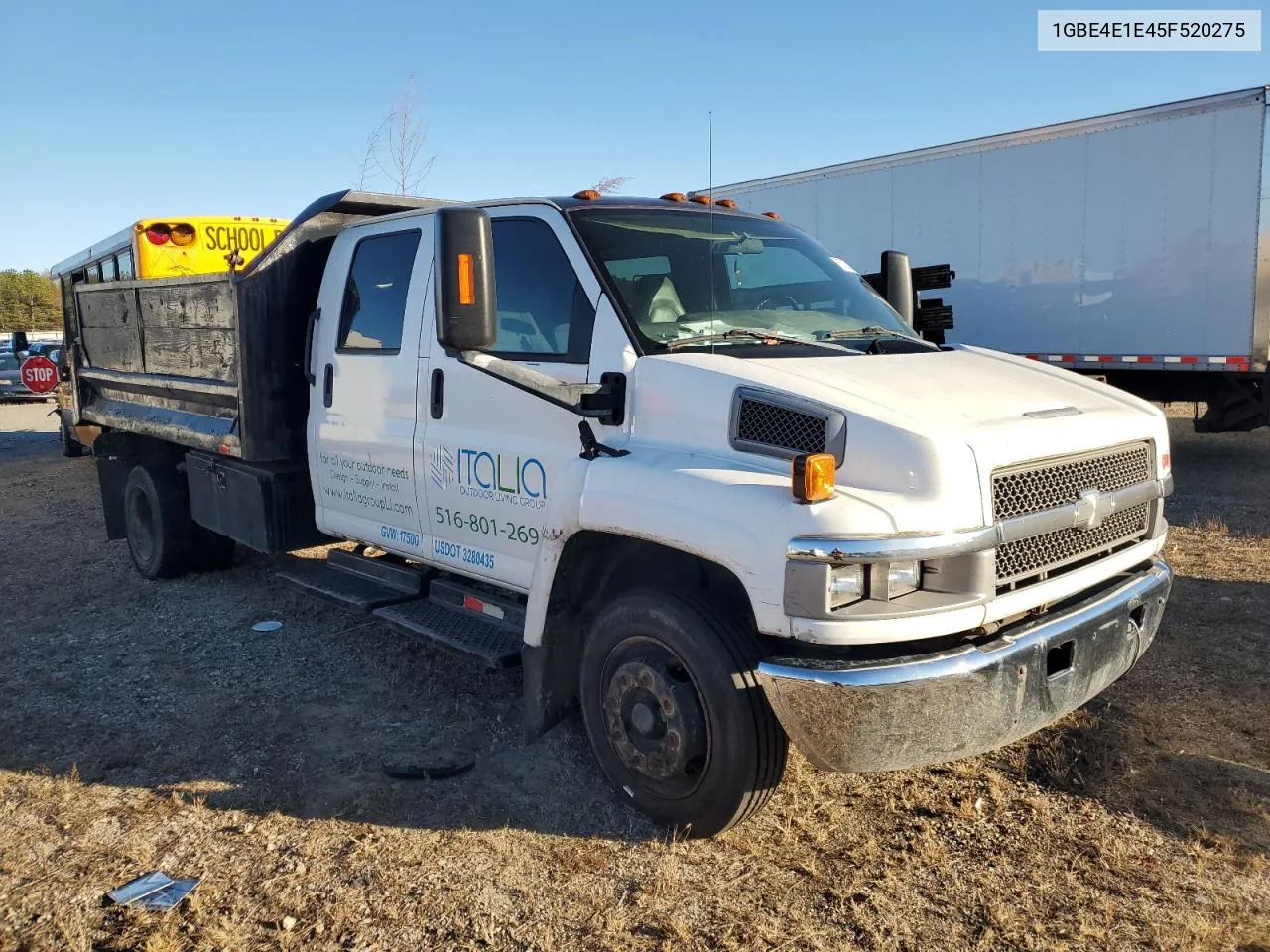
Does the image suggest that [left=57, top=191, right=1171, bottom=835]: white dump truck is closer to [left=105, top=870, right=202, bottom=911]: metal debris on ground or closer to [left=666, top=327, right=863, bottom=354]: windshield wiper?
[left=666, top=327, right=863, bottom=354]: windshield wiper

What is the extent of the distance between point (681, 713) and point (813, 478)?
0.94 meters

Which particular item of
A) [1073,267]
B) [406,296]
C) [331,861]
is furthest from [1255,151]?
[331,861]

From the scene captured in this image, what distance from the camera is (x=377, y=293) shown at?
4723 millimetres

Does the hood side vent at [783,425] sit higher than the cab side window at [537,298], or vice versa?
the cab side window at [537,298]

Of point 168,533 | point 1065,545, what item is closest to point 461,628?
point 1065,545

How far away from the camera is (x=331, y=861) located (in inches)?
128

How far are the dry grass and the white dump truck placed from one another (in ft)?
1.20

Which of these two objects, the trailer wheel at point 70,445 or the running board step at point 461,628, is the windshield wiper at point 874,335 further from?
the trailer wheel at point 70,445

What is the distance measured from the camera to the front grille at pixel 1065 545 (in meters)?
2.92

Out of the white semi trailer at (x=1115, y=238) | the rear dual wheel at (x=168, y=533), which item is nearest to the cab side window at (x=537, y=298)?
the rear dual wheel at (x=168, y=533)

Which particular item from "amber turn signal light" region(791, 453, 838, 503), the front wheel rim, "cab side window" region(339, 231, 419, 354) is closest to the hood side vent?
"amber turn signal light" region(791, 453, 838, 503)

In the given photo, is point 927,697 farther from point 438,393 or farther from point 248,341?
point 248,341

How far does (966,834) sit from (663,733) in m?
1.11

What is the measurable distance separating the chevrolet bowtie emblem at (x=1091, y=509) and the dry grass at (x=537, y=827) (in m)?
1.07
